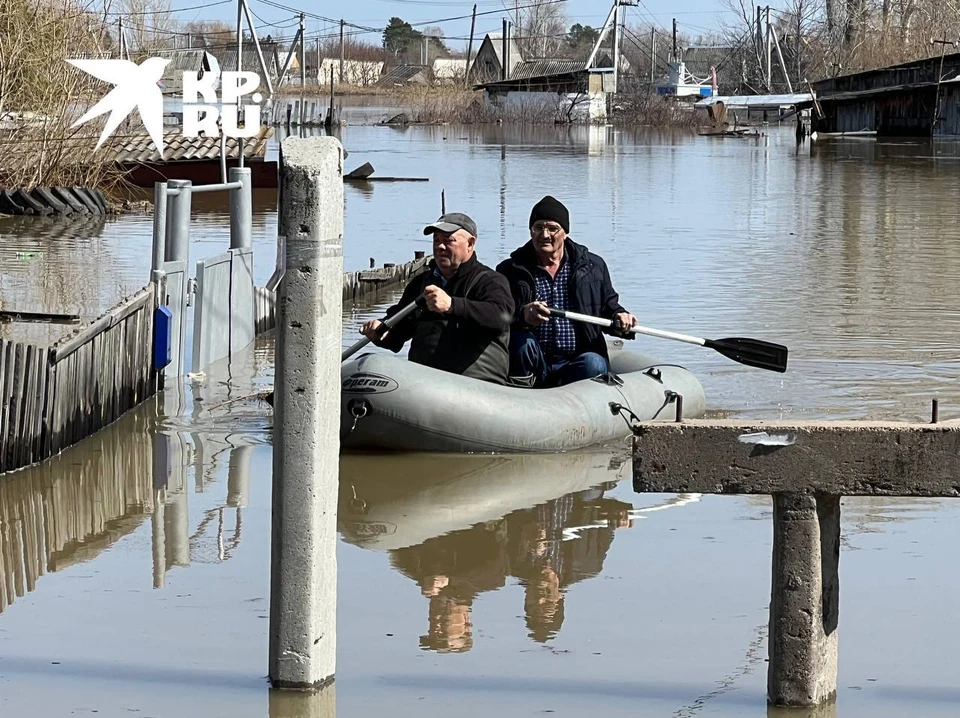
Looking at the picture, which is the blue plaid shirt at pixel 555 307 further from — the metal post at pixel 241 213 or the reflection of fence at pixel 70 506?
the metal post at pixel 241 213

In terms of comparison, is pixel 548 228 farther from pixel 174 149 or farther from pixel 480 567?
pixel 174 149

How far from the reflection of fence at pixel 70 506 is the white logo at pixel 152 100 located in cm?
1081

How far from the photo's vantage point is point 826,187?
31.0m

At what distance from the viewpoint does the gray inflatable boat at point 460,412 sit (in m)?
8.41

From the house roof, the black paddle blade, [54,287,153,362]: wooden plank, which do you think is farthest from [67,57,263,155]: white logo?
the house roof

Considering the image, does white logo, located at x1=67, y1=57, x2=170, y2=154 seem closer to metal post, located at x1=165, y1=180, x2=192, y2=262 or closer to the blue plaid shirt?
metal post, located at x1=165, y1=180, x2=192, y2=262

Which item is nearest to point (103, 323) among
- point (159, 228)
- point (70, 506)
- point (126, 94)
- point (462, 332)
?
point (70, 506)

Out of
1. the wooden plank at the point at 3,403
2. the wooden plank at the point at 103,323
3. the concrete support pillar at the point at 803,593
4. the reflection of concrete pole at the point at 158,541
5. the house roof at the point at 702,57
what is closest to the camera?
the concrete support pillar at the point at 803,593

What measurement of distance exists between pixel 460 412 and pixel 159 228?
8.93 ft

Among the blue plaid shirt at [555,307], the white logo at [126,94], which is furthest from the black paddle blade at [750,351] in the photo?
the white logo at [126,94]

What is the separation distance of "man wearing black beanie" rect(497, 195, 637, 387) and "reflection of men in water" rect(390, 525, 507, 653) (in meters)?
1.86

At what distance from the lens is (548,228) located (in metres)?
8.76

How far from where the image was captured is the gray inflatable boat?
8.41m

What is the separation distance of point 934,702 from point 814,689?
24.3 inches
